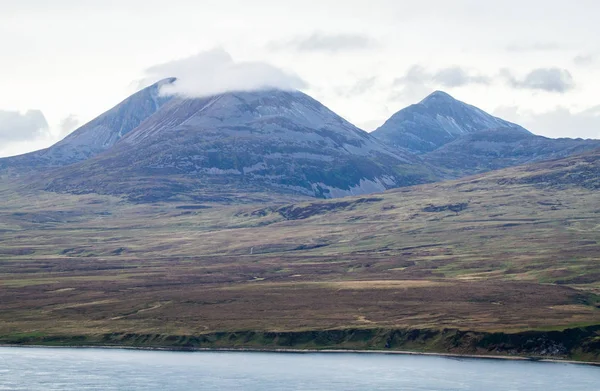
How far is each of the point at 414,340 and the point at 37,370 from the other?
→ 67405 mm

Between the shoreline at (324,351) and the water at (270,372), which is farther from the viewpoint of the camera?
the shoreline at (324,351)

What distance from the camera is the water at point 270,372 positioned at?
426 ft

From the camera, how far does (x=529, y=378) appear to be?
449 ft

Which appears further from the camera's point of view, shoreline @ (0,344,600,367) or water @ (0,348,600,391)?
shoreline @ (0,344,600,367)

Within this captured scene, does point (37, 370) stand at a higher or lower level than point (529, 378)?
higher

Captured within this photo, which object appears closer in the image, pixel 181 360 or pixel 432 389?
pixel 432 389

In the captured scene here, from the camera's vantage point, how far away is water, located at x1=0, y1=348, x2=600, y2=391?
426 feet

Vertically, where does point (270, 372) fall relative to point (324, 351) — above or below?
above

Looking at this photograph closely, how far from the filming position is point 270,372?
467 ft

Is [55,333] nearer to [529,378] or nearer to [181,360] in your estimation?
[181,360]

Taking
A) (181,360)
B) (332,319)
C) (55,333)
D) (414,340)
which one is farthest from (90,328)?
(414,340)

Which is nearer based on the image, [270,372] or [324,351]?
[270,372]

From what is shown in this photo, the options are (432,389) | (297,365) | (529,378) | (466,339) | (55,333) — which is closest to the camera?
(432,389)

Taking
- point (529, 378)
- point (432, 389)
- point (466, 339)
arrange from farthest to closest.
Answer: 1. point (466, 339)
2. point (529, 378)
3. point (432, 389)
